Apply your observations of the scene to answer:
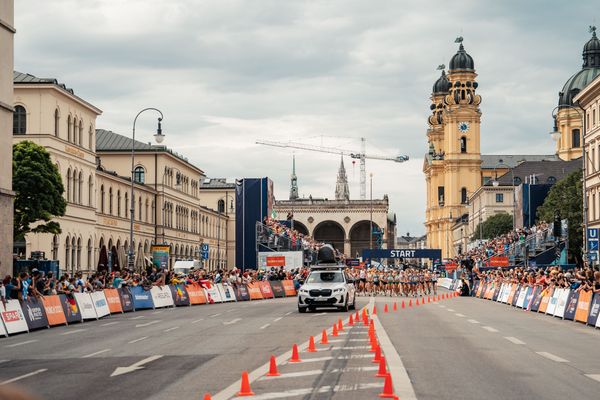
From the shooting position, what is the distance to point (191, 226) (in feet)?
385

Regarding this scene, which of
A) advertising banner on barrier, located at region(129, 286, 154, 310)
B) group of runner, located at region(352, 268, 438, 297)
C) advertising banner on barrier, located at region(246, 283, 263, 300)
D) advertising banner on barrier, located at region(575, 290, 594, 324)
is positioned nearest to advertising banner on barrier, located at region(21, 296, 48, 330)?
advertising banner on barrier, located at region(129, 286, 154, 310)

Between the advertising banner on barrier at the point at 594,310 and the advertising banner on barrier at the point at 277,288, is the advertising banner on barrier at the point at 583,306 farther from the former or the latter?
the advertising banner on barrier at the point at 277,288

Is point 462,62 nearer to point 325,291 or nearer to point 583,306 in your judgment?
point 325,291

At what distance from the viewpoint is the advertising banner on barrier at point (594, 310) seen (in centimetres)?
2677

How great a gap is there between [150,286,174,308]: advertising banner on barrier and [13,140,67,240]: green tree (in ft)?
42.4

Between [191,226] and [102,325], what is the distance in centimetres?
8871

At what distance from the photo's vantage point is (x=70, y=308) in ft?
101

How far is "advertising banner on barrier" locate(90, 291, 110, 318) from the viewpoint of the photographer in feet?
109

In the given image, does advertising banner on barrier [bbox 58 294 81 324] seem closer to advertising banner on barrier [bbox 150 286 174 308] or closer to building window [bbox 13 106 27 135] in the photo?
advertising banner on barrier [bbox 150 286 174 308]

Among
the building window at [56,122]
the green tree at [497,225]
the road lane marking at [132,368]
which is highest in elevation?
the building window at [56,122]

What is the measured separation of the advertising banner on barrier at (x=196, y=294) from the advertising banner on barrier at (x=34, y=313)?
17044 millimetres

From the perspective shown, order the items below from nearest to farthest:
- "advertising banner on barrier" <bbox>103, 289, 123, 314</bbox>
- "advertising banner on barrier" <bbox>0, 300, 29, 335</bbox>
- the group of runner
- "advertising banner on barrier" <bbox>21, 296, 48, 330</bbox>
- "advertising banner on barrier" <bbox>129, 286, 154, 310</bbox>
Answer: "advertising banner on barrier" <bbox>0, 300, 29, 335</bbox> → "advertising banner on barrier" <bbox>21, 296, 48, 330</bbox> → "advertising banner on barrier" <bbox>103, 289, 123, 314</bbox> → "advertising banner on barrier" <bbox>129, 286, 154, 310</bbox> → the group of runner

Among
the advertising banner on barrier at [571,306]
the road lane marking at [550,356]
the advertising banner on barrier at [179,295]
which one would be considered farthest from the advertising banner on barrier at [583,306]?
the advertising banner on barrier at [179,295]

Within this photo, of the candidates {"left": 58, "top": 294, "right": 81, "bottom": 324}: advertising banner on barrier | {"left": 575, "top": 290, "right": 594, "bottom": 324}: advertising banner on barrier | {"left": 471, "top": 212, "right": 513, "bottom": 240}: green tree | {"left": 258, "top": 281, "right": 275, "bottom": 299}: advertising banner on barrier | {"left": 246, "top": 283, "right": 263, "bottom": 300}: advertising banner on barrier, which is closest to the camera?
{"left": 575, "top": 290, "right": 594, "bottom": 324}: advertising banner on barrier
